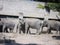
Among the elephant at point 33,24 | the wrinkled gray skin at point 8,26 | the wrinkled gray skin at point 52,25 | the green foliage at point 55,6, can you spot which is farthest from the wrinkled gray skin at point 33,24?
the green foliage at point 55,6

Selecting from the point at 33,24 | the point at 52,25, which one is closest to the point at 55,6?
the point at 52,25

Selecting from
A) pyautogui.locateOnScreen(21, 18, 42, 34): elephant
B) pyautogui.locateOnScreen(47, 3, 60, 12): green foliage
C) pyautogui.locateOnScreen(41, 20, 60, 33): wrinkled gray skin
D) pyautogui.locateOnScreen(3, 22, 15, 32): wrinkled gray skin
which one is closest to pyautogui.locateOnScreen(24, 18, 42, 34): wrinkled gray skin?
pyautogui.locateOnScreen(21, 18, 42, 34): elephant

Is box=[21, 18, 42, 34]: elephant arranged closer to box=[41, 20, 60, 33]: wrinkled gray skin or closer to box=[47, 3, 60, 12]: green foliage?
box=[41, 20, 60, 33]: wrinkled gray skin

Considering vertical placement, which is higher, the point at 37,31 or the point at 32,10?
the point at 32,10

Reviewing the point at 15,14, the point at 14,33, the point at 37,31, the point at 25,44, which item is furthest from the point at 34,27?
the point at 25,44

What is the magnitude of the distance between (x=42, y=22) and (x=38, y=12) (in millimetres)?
1461

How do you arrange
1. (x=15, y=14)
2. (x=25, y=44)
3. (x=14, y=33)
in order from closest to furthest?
(x=25, y=44)
(x=14, y=33)
(x=15, y=14)

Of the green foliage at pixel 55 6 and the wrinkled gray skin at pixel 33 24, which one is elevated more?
the green foliage at pixel 55 6

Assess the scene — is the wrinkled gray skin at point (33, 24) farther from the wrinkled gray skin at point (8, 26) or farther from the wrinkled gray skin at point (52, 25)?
the wrinkled gray skin at point (8, 26)

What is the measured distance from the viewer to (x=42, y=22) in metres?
8.23

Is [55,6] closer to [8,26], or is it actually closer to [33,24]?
[33,24]

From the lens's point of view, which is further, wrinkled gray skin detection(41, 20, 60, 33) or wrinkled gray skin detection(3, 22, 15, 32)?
wrinkled gray skin detection(41, 20, 60, 33)

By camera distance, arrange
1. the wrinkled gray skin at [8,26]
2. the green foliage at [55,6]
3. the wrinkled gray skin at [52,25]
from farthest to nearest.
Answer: the green foliage at [55,6] < the wrinkled gray skin at [52,25] < the wrinkled gray skin at [8,26]

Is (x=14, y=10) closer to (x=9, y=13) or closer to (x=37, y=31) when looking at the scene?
(x=9, y=13)
